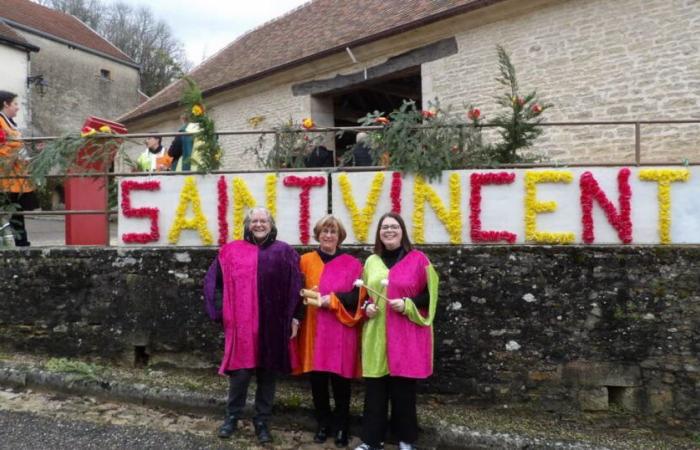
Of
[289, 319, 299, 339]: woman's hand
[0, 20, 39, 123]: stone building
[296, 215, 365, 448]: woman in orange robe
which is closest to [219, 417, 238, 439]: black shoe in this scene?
[296, 215, 365, 448]: woman in orange robe

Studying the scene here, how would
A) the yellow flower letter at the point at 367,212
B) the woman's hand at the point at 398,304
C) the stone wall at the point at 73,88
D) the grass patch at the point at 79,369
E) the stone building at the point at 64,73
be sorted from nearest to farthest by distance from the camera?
the woman's hand at the point at 398,304 < the grass patch at the point at 79,369 < the yellow flower letter at the point at 367,212 < the stone building at the point at 64,73 < the stone wall at the point at 73,88

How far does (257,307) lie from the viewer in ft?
11.6

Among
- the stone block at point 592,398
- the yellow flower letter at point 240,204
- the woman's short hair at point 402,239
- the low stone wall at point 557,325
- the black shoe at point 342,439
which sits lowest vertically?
the black shoe at point 342,439

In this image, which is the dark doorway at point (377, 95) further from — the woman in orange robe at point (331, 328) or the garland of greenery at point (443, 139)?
the woman in orange robe at point (331, 328)

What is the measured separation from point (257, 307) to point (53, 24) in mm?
25595

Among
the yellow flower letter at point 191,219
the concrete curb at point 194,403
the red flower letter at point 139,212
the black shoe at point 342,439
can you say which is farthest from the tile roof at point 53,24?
the black shoe at point 342,439

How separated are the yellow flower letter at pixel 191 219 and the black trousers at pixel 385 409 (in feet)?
6.89

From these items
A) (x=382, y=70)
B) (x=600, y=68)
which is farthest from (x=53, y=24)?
(x=600, y=68)

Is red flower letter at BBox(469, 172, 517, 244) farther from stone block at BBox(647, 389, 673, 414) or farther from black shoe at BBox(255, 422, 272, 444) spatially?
black shoe at BBox(255, 422, 272, 444)

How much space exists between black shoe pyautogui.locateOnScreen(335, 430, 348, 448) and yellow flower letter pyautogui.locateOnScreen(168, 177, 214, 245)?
6.71 feet

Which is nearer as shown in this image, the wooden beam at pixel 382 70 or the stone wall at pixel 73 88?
the wooden beam at pixel 382 70

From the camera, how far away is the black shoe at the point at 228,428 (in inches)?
143

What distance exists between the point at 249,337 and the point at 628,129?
22.9 feet

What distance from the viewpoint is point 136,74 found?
27297mm
